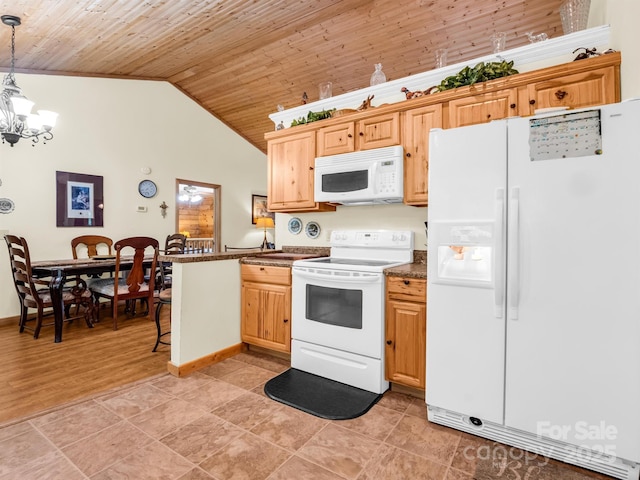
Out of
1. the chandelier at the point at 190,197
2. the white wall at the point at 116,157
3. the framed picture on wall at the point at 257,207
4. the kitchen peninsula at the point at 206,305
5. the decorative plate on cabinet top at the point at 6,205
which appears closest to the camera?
the kitchen peninsula at the point at 206,305

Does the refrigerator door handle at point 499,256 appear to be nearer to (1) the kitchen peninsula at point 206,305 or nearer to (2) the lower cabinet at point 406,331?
(2) the lower cabinet at point 406,331

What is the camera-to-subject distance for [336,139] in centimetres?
296

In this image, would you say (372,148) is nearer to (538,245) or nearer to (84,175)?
(538,245)

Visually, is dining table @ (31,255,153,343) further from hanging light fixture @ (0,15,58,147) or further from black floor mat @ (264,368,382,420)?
black floor mat @ (264,368,382,420)

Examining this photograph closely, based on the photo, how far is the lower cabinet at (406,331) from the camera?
2127mm

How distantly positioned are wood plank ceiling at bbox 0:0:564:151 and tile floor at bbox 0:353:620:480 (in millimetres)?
3451

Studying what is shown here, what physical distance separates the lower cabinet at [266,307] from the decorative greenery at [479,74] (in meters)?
1.89

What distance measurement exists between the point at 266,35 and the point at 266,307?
3305 millimetres

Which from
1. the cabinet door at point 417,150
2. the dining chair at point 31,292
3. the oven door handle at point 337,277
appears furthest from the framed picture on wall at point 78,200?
the cabinet door at point 417,150

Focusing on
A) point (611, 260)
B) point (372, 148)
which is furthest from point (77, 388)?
point (611, 260)

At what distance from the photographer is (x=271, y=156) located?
133 inches

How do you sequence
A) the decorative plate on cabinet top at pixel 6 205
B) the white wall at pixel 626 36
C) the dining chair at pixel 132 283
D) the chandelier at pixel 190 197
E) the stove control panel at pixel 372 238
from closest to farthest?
the white wall at pixel 626 36, the stove control panel at pixel 372 238, the dining chair at pixel 132 283, the decorative plate on cabinet top at pixel 6 205, the chandelier at pixel 190 197

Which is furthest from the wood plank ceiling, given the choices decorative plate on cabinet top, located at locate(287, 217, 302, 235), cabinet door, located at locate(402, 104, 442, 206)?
decorative plate on cabinet top, located at locate(287, 217, 302, 235)

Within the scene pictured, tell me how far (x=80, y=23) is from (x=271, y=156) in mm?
2340
